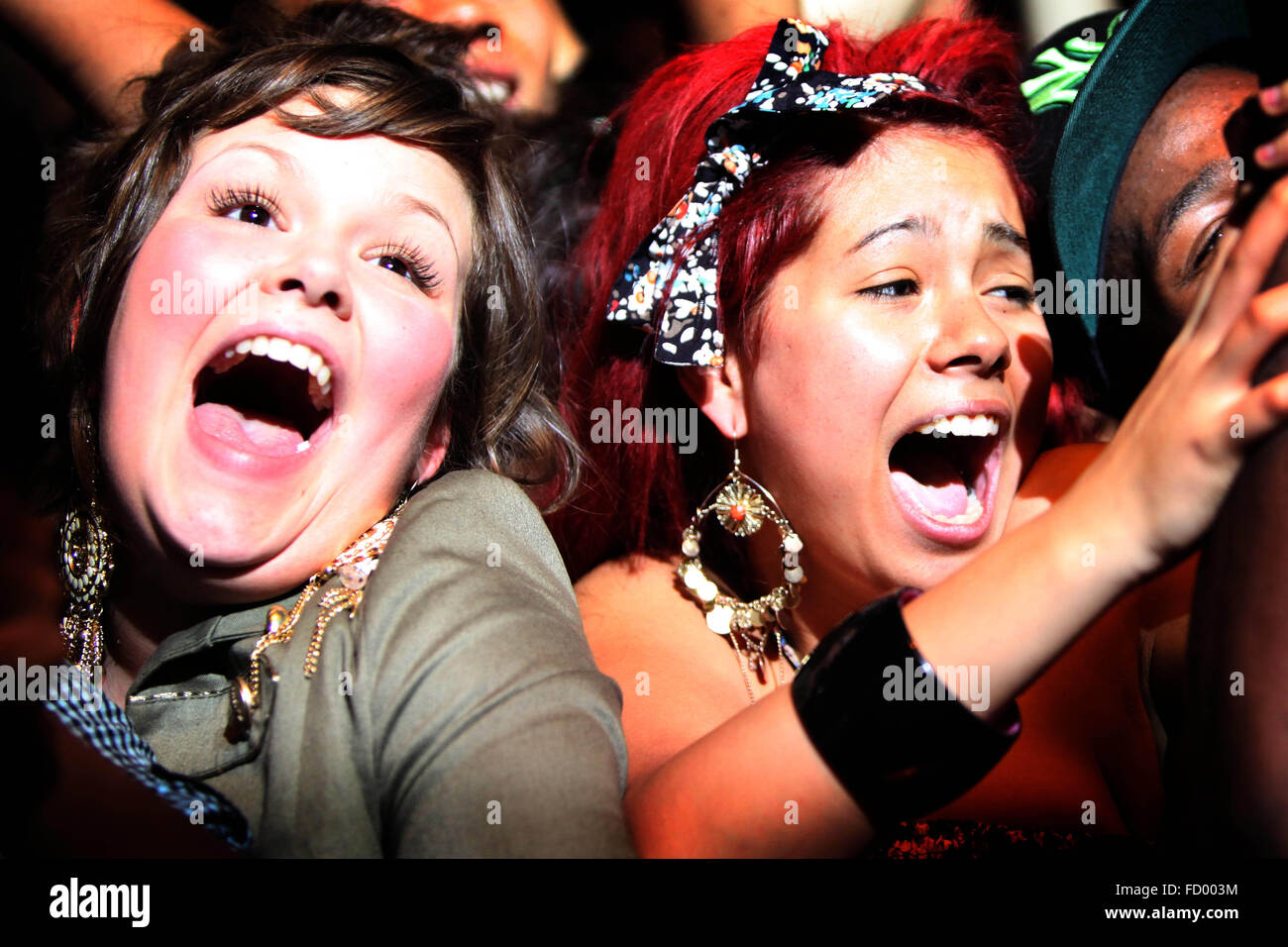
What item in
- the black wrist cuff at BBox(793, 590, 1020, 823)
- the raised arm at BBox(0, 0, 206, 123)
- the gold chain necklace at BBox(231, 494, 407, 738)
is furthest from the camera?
the raised arm at BBox(0, 0, 206, 123)

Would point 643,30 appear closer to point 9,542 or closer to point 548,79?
point 548,79

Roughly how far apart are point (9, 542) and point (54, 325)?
0.38 m

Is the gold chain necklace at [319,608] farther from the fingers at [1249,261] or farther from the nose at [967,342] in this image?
the fingers at [1249,261]

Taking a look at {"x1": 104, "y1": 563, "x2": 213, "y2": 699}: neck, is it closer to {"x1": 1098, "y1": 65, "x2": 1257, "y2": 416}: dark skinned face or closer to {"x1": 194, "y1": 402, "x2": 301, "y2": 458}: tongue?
{"x1": 194, "y1": 402, "x2": 301, "y2": 458}: tongue

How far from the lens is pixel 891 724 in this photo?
1.17 meters

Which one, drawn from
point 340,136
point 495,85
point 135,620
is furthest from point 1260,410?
point 495,85

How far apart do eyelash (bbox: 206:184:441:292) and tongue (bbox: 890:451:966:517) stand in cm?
88

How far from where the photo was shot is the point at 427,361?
65.5 inches

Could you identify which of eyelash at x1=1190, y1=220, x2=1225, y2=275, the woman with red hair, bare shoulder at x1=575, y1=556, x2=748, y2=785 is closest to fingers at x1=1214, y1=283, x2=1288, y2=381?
the woman with red hair

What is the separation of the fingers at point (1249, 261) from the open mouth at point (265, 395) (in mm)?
1174

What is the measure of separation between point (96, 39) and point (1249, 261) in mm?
2468

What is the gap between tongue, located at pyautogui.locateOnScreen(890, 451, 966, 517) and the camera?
1.85 metres

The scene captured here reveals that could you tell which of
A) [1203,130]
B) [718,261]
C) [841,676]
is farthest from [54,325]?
[1203,130]

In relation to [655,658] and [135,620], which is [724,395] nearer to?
[655,658]
